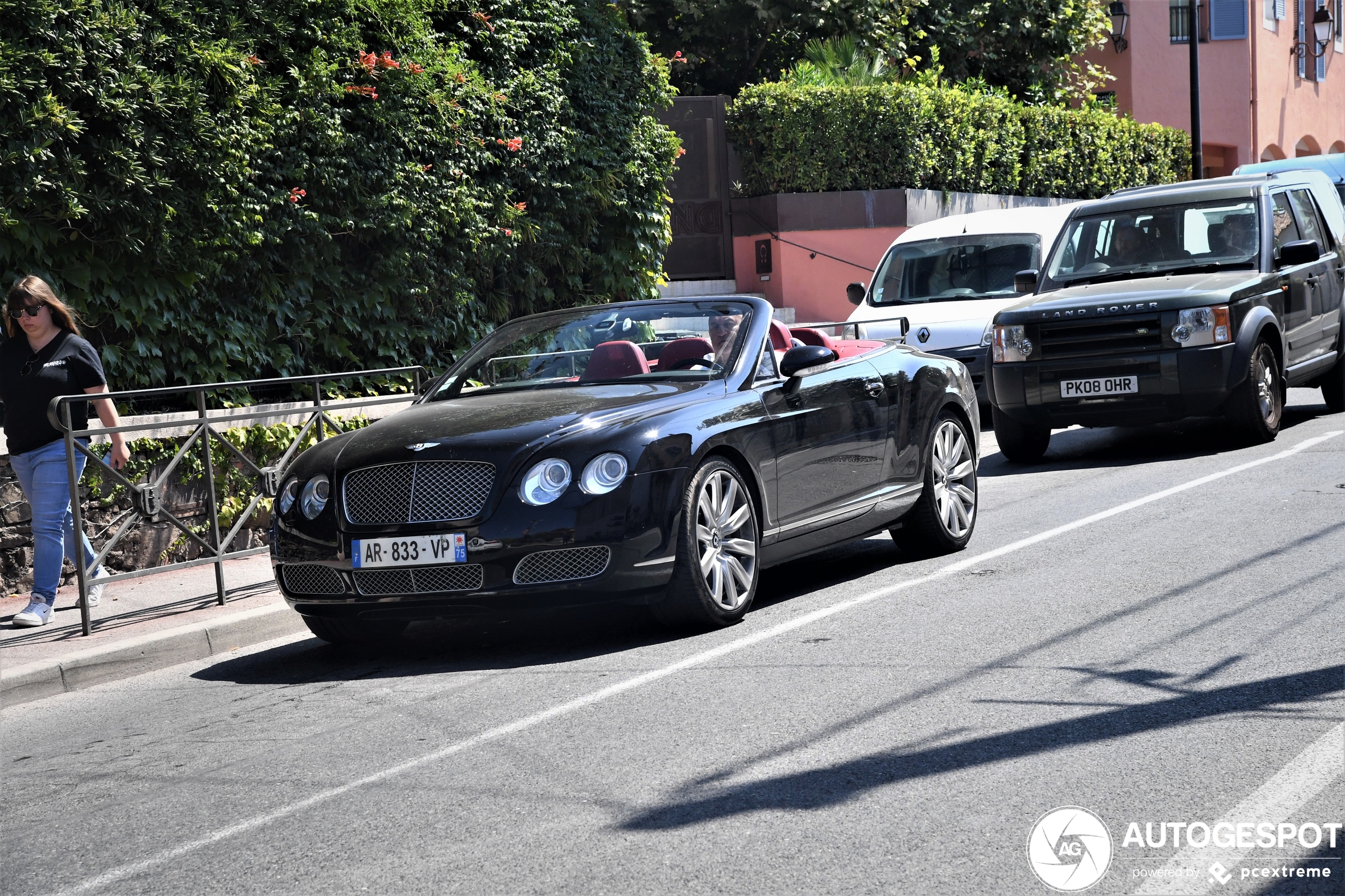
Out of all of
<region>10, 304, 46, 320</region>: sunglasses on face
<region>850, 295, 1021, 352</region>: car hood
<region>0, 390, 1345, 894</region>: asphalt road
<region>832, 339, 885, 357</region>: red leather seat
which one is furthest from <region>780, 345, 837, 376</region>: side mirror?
<region>850, 295, 1021, 352</region>: car hood

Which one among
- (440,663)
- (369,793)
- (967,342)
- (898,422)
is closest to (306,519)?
(440,663)

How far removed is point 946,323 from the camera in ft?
51.5

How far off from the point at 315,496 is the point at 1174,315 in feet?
24.1

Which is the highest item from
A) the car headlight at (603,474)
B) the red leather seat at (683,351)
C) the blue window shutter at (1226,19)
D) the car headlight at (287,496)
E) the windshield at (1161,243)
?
the blue window shutter at (1226,19)

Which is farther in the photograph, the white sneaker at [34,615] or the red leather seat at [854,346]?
the red leather seat at [854,346]

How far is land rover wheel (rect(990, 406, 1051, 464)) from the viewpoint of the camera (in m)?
12.9

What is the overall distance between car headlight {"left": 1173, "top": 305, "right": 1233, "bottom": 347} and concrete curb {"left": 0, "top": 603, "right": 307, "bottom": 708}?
22.8ft

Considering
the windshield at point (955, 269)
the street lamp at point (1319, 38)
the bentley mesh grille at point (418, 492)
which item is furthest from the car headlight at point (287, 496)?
the street lamp at point (1319, 38)

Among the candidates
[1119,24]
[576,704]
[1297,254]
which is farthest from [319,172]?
[1119,24]

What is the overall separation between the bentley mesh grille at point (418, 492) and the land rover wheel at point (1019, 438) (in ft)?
23.1

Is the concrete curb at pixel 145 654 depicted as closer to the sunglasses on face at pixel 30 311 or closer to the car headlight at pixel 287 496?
the car headlight at pixel 287 496

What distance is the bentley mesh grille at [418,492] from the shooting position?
21.9ft

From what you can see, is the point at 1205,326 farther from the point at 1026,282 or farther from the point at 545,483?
the point at 545,483

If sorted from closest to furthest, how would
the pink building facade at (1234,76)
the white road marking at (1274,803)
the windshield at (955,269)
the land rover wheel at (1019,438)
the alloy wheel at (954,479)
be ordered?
1. the white road marking at (1274,803)
2. the alloy wheel at (954,479)
3. the land rover wheel at (1019,438)
4. the windshield at (955,269)
5. the pink building facade at (1234,76)
